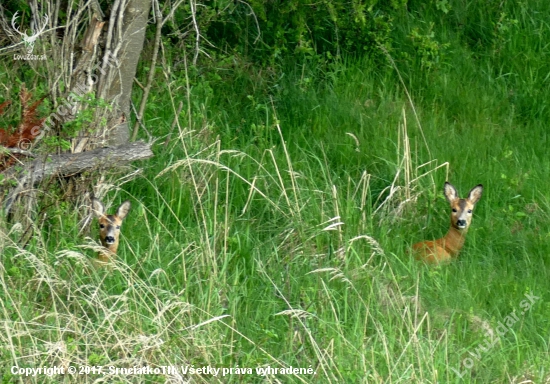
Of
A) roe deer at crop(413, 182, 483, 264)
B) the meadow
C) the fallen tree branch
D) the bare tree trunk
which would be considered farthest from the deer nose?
the bare tree trunk

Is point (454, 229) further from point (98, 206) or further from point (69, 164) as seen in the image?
point (69, 164)

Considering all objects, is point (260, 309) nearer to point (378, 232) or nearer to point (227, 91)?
point (378, 232)

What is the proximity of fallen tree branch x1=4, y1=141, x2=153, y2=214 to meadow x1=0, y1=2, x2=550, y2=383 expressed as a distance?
0.25 meters

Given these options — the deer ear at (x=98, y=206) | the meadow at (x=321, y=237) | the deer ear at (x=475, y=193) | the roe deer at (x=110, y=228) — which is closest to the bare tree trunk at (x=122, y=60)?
the meadow at (x=321, y=237)

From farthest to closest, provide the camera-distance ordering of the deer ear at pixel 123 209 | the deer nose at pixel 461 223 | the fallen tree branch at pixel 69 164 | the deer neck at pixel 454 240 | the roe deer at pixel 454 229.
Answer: the deer nose at pixel 461 223, the deer neck at pixel 454 240, the roe deer at pixel 454 229, the deer ear at pixel 123 209, the fallen tree branch at pixel 69 164

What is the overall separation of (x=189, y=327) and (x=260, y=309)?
2.84 feet

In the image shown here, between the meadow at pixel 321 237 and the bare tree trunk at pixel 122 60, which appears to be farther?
the bare tree trunk at pixel 122 60

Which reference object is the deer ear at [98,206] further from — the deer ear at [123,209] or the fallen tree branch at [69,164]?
the fallen tree branch at [69,164]

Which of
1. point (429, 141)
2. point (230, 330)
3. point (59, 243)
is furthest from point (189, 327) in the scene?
point (429, 141)

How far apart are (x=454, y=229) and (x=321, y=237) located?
1.22 metres

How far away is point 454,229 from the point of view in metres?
7.32

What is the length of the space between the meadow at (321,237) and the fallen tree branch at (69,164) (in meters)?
0.25

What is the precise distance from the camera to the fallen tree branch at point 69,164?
637cm

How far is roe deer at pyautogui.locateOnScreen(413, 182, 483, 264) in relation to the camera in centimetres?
701
